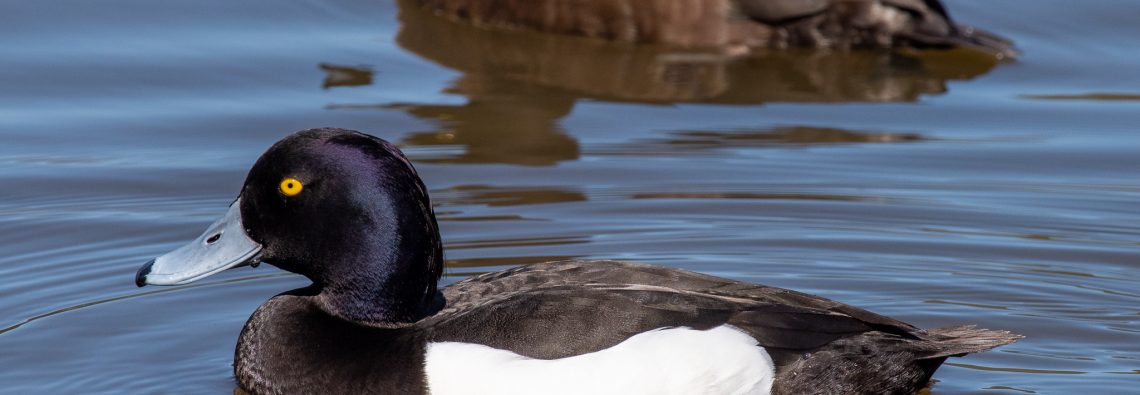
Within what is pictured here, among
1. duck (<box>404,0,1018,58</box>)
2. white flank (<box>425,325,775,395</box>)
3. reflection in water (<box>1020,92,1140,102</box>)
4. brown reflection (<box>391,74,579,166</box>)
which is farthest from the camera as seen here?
duck (<box>404,0,1018,58</box>)

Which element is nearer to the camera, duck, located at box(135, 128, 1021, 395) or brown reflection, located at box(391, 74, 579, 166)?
duck, located at box(135, 128, 1021, 395)

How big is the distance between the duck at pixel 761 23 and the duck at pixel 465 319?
464cm

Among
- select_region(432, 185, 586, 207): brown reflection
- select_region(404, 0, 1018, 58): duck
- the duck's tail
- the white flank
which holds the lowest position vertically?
the white flank

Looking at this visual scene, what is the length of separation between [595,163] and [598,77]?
154cm

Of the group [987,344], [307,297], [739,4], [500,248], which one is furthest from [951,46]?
[307,297]

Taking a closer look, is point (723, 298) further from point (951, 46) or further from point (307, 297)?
point (951, 46)

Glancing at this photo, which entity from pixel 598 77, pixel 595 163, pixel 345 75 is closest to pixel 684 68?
pixel 598 77

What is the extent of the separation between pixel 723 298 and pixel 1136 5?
6.64 metres

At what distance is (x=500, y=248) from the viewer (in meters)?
6.96

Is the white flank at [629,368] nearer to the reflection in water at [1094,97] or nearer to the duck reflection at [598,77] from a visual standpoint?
the duck reflection at [598,77]

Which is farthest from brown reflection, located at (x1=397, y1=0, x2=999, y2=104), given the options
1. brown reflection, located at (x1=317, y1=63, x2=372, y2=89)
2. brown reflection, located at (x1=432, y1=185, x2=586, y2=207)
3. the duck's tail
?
the duck's tail

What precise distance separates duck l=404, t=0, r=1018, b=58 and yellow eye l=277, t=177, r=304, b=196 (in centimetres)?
498

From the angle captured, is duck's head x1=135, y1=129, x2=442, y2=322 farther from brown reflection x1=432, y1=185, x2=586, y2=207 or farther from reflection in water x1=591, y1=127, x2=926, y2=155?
reflection in water x1=591, y1=127, x2=926, y2=155

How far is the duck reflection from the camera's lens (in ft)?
28.9
